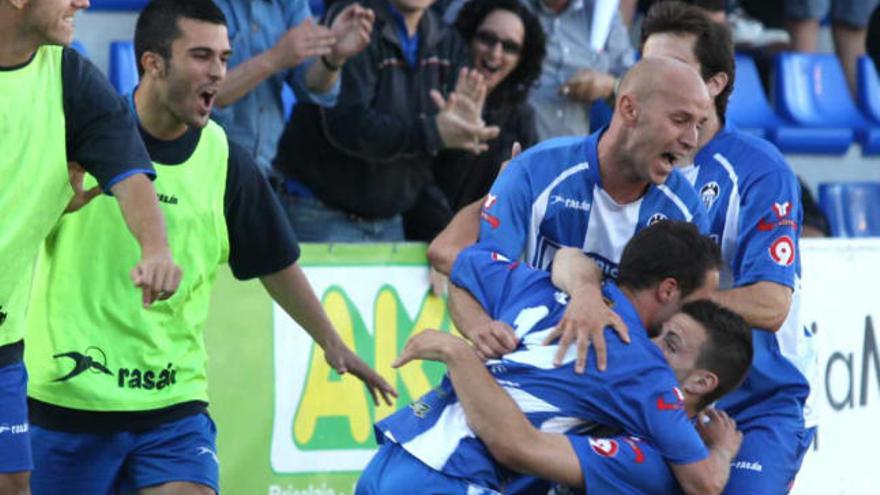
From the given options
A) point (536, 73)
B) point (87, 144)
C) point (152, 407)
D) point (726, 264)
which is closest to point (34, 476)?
point (152, 407)

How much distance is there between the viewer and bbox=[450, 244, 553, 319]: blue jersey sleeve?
5336 millimetres

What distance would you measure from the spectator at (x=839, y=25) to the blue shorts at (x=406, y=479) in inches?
332

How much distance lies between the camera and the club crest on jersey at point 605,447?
5.06 m

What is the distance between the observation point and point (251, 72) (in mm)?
8383

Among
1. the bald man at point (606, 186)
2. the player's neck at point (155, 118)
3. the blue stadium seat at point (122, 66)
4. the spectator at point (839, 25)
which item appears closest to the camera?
the bald man at point (606, 186)

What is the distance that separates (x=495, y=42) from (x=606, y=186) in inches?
154

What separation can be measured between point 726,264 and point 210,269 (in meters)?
1.78

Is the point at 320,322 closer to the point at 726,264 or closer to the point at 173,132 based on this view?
the point at 173,132

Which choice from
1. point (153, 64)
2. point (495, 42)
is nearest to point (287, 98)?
point (495, 42)

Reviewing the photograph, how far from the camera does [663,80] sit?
557 cm

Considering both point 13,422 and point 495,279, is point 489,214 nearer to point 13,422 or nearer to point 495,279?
point 495,279

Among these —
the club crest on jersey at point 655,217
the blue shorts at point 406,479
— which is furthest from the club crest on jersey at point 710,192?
the blue shorts at point 406,479

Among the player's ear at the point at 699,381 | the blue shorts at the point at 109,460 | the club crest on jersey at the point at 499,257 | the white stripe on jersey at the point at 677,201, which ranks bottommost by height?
the blue shorts at the point at 109,460

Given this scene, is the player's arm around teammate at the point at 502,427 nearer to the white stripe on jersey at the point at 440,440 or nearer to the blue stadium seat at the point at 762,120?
the white stripe on jersey at the point at 440,440
